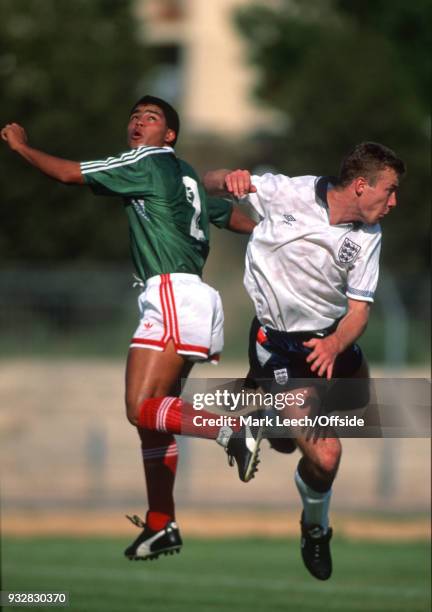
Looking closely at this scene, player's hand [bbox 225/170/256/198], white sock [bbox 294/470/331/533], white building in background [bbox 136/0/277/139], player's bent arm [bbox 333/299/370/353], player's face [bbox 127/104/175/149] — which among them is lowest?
white sock [bbox 294/470/331/533]

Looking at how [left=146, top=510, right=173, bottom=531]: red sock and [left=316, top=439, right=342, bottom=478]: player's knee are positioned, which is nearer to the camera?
[left=146, top=510, right=173, bottom=531]: red sock

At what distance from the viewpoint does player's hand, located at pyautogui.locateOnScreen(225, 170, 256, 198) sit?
985 cm

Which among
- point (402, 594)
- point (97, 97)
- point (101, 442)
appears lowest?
point (402, 594)

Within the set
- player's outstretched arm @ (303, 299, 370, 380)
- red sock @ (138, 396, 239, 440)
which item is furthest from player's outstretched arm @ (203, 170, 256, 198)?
red sock @ (138, 396, 239, 440)

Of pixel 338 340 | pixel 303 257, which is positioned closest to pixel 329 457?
pixel 338 340

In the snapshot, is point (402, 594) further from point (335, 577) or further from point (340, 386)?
point (340, 386)

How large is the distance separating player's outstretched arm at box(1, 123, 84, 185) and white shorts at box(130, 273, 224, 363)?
893 millimetres

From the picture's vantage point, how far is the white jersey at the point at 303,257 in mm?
9719

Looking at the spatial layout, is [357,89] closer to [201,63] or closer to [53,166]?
[201,63]

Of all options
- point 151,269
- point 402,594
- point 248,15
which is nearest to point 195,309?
point 151,269

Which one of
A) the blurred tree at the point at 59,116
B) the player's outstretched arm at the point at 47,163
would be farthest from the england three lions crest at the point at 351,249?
the blurred tree at the point at 59,116

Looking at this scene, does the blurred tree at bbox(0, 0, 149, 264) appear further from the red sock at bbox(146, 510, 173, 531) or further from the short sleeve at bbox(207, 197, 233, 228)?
the red sock at bbox(146, 510, 173, 531)

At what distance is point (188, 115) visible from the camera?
44000 mm

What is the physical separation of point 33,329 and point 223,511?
14.5 feet
